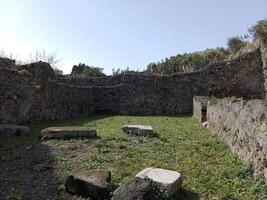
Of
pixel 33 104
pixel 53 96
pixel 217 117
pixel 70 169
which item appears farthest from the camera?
pixel 53 96

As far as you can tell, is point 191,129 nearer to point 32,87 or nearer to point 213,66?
point 32,87

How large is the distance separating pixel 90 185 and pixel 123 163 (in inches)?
73.8

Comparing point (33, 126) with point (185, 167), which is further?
point (33, 126)

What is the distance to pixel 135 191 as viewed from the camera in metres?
5.37

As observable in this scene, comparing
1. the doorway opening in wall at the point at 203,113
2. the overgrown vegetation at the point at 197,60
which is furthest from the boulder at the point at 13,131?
the overgrown vegetation at the point at 197,60

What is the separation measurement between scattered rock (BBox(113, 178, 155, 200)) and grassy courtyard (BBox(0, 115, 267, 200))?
694mm

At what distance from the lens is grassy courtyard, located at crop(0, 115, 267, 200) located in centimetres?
611

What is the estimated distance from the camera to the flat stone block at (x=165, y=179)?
5.82m

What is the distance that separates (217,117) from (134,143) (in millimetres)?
2896

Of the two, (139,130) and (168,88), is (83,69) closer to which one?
(168,88)

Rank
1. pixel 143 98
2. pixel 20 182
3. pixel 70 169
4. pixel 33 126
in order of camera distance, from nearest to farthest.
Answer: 1. pixel 20 182
2. pixel 70 169
3. pixel 33 126
4. pixel 143 98

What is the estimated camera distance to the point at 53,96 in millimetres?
15742

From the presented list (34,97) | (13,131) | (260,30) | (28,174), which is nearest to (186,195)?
(28,174)

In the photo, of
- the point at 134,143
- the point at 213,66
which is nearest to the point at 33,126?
the point at 134,143
